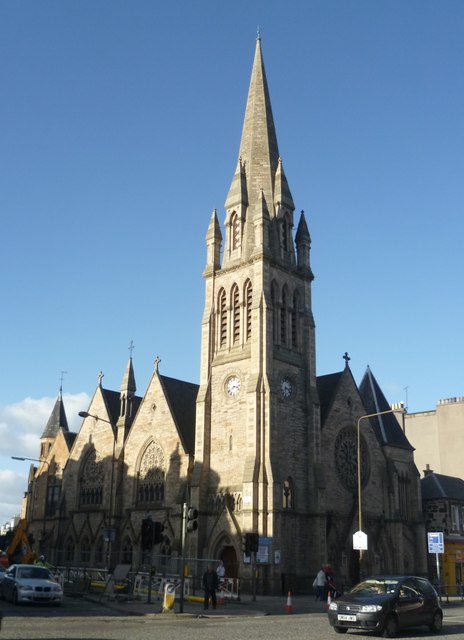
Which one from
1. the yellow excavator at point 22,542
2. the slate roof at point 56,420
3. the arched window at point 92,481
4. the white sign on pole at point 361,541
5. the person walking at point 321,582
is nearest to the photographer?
the person walking at point 321,582

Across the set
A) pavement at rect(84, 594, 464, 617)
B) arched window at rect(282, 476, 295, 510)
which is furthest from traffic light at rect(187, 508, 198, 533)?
arched window at rect(282, 476, 295, 510)

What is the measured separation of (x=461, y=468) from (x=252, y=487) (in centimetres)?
3368

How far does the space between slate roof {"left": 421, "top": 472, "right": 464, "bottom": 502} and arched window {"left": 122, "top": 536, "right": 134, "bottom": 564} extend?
22.6 m

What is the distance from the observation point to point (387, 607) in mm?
18453

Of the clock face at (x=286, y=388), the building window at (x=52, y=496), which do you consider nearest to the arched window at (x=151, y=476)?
the clock face at (x=286, y=388)

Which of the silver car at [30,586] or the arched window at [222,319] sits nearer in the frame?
the silver car at [30,586]

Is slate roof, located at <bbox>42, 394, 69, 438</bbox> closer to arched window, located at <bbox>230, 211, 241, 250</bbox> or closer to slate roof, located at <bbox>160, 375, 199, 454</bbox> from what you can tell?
slate roof, located at <bbox>160, 375, 199, 454</bbox>

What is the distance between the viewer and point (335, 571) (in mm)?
43656

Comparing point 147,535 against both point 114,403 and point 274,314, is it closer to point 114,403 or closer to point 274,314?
→ point 274,314

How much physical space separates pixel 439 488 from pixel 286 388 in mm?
18633

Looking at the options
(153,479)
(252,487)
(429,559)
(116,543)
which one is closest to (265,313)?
(252,487)

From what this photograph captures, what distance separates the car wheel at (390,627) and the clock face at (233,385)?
26.0m

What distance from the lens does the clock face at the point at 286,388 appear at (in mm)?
43906

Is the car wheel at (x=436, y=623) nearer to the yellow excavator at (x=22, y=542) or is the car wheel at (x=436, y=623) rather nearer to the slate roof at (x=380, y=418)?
the yellow excavator at (x=22, y=542)
